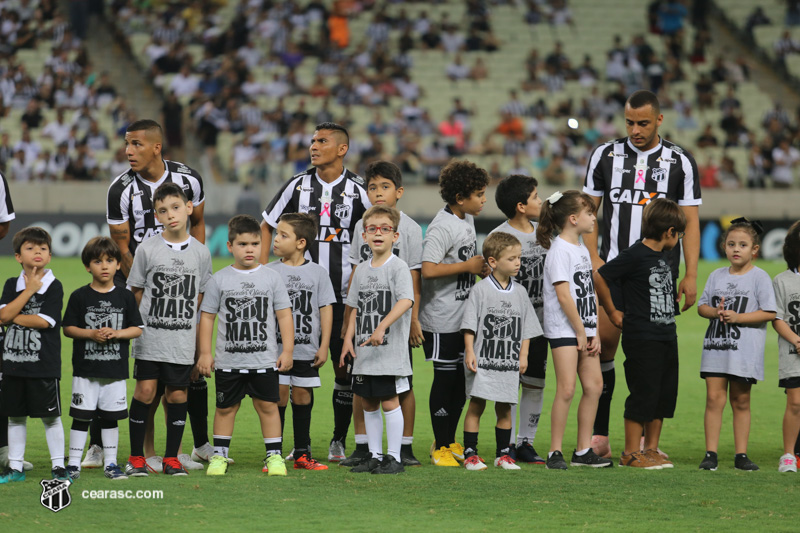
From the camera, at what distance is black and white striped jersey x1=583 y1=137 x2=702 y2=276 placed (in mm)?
7496

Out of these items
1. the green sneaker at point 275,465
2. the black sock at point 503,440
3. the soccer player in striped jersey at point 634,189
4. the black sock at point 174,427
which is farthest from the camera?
the soccer player in striped jersey at point 634,189

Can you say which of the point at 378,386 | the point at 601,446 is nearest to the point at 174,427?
the point at 378,386

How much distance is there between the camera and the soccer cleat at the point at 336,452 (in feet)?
23.1

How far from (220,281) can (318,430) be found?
2.07 metres

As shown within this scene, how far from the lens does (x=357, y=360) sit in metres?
6.61

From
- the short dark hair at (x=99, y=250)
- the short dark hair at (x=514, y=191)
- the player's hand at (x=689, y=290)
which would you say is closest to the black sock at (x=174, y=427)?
the short dark hair at (x=99, y=250)

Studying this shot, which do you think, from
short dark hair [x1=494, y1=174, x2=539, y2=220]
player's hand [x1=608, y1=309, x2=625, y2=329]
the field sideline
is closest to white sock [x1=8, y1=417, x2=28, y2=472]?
the field sideline

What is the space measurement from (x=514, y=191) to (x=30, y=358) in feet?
11.0

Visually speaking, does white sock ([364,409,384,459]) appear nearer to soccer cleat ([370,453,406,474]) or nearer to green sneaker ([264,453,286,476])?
soccer cleat ([370,453,406,474])

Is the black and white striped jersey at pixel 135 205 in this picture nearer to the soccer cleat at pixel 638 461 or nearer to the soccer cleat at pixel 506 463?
the soccer cleat at pixel 506 463

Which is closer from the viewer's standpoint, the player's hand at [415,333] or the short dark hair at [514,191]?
the player's hand at [415,333]

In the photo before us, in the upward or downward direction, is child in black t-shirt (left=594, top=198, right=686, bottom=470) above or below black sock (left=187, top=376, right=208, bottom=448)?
above

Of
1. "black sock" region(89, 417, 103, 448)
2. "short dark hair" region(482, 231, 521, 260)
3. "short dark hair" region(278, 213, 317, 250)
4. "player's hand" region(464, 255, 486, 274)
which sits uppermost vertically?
"short dark hair" region(278, 213, 317, 250)

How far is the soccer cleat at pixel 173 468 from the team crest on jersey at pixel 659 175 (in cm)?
388
